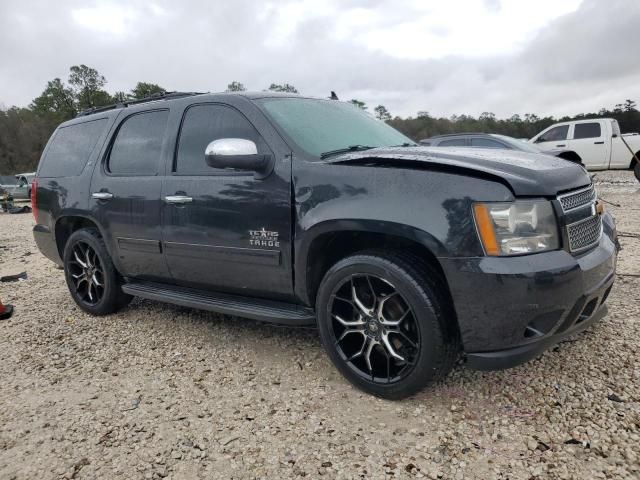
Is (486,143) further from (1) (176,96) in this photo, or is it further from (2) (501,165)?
(2) (501,165)

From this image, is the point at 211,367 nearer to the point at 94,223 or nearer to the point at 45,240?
the point at 94,223

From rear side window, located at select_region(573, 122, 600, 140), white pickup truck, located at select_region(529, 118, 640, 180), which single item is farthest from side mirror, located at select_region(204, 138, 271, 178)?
rear side window, located at select_region(573, 122, 600, 140)

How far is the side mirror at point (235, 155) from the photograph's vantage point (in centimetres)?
277

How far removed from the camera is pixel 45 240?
4664 millimetres

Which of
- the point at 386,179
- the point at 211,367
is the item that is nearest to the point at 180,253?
the point at 211,367

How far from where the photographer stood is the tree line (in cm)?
3862

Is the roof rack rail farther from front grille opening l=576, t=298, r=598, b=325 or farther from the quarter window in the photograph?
the quarter window

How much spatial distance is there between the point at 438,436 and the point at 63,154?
420cm

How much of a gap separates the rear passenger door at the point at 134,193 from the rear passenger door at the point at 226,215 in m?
0.15

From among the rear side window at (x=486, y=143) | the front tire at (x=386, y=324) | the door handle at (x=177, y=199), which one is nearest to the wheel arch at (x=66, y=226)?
the door handle at (x=177, y=199)

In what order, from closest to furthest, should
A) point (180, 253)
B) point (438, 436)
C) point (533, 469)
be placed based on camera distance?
point (533, 469), point (438, 436), point (180, 253)

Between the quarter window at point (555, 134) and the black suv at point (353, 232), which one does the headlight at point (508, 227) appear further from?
the quarter window at point (555, 134)

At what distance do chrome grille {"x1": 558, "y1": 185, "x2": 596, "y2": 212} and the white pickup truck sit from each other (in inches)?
448

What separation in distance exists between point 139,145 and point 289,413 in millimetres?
2515
